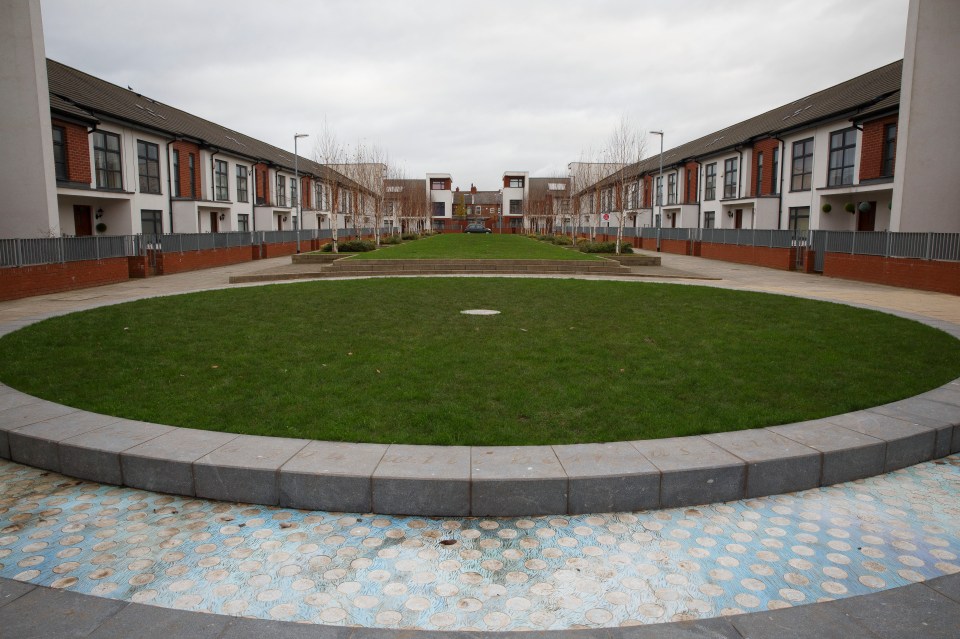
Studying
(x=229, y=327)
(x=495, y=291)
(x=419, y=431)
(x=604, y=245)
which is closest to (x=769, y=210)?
(x=604, y=245)

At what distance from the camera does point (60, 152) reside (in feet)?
74.6

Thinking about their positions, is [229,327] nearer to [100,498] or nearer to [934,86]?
[100,498]

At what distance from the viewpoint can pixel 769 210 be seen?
108 ft

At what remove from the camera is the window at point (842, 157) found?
2677 centimetres

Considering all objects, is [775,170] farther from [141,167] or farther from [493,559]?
[493,559]

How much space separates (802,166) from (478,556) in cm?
3266

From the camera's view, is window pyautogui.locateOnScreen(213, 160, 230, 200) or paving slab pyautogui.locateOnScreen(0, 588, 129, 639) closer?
paving slab pyautogui.locateOnScreen(0, 588, 129, 639)

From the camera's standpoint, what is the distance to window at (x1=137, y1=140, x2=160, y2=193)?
92.7 ft

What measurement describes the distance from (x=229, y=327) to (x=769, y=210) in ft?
101

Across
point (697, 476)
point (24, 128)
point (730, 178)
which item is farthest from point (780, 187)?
point (697, 476)

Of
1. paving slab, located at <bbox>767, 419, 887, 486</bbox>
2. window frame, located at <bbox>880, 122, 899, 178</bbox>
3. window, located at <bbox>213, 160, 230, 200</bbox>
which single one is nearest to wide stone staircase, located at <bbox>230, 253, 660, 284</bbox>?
window frame, located at <bbox>880, 122, 899, 178</bbox>

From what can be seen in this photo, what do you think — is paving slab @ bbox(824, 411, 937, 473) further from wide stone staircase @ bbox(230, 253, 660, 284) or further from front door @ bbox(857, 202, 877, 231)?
front door @ bbox(857, 202, 877, 231)

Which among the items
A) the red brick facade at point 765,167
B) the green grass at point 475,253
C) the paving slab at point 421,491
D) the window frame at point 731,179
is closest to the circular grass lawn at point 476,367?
the paving slab at point 421,491

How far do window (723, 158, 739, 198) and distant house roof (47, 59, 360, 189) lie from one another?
82.7 feet
